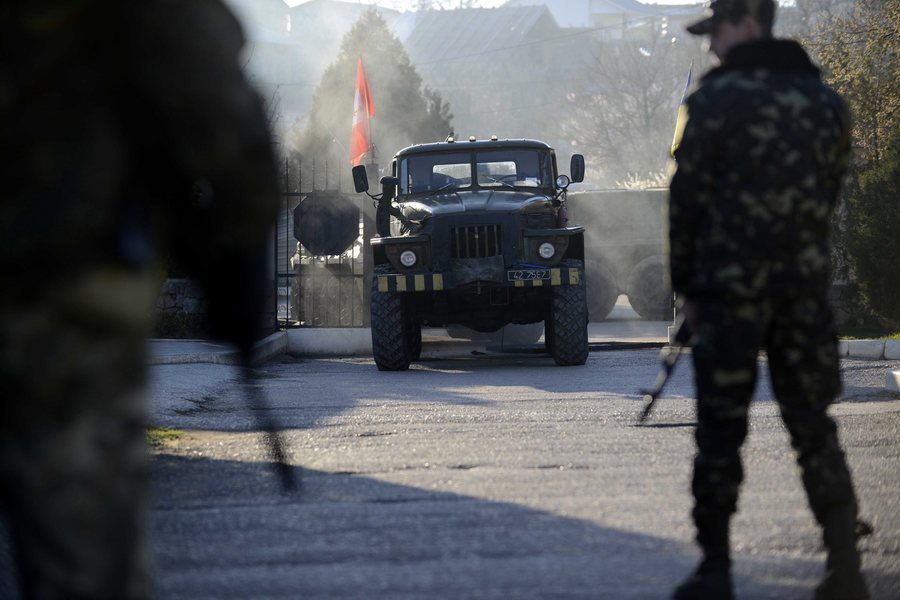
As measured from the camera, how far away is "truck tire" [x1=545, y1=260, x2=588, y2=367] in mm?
13242

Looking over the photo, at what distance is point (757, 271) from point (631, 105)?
61285mm

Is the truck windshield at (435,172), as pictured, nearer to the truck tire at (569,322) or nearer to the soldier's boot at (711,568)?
the truck tire at (569,322)

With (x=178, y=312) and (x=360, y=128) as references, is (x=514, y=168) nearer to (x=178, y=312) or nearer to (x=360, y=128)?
(x=178, y=312)

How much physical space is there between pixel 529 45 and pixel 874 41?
2496 inches

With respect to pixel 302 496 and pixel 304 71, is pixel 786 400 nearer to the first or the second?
pixel 302 496

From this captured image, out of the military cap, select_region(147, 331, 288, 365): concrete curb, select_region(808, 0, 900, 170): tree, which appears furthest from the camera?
select_region(808, 0, 900, 170): tree

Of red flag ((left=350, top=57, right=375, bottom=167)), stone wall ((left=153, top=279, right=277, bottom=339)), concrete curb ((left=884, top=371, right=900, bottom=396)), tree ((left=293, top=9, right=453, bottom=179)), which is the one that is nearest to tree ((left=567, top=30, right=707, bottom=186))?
tree ((left=293, top=9, right=453, bottom=179))

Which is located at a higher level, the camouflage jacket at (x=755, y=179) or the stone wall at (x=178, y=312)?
the camouflage jacket at (x=755, y=179)

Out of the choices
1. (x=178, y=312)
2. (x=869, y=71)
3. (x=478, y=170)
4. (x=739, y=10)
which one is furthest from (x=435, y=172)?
(x=739, y=10)

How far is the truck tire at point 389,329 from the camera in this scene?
13.3 m

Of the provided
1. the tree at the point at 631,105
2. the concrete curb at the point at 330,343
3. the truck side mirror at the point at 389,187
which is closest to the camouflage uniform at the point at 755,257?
the truck side mirror at the point at 389,187

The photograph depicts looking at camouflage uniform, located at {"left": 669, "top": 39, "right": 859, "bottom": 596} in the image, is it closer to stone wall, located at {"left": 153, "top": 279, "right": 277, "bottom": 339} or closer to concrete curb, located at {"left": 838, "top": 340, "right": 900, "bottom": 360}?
concrete curb, located at {"left": 838, "top": 340, "right": 900, "bottom": 360}

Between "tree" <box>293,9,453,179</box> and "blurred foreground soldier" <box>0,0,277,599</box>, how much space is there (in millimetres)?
34552

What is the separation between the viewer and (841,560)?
3854 millimetres
